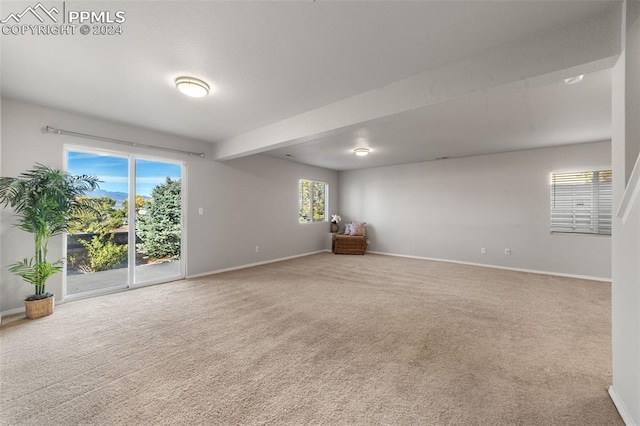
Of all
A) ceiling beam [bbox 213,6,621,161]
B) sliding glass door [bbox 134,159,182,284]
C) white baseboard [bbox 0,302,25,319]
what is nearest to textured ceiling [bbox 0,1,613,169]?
ceiling beam [bbox 213,6,621,161]

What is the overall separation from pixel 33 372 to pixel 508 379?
3.61 metres

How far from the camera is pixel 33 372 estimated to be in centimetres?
193

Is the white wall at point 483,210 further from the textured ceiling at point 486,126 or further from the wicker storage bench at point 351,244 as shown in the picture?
the wicker storage bench at point 351,244

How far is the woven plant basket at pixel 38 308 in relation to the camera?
2871 millimetres

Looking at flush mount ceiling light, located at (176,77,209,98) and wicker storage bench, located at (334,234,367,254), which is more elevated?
flush mount ceiling light, located at (176,77,209,98)

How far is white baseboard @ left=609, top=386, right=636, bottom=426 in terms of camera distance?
1.45 m

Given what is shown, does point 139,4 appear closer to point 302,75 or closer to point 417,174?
point 302,75

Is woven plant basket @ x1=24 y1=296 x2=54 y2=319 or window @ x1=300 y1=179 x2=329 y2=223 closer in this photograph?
woven plant basket @ x1=24 y1=296 x2=54 y2=319

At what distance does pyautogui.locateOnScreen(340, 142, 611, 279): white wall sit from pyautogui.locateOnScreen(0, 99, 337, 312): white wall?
187cm

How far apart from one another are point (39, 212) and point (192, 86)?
7.74ft

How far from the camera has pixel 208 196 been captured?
16.0 feet

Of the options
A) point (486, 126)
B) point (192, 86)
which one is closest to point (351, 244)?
point (486, 126)

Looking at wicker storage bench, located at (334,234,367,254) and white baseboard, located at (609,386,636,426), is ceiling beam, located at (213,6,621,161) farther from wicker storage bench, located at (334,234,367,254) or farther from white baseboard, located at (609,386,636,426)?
wicker storage bench, located at (334,234,367,254)

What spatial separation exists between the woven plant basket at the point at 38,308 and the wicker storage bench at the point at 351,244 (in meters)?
5.61
